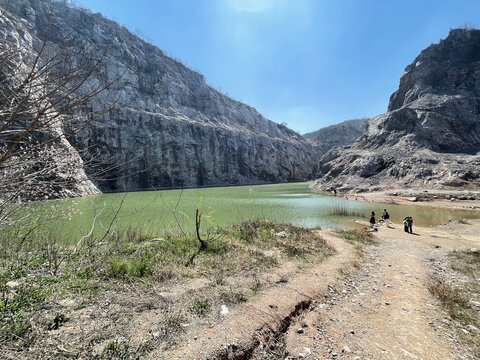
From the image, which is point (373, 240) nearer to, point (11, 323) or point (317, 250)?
point (317, 250)

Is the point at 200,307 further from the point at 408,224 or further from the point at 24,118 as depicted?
the point at 408,224

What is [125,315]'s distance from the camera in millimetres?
3098

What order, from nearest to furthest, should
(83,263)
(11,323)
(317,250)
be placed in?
(11,323)
(83,263)
(317,250)

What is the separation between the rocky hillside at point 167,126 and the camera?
1843 inches

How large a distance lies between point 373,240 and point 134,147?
168 feet

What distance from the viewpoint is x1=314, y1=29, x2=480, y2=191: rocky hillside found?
118 feet

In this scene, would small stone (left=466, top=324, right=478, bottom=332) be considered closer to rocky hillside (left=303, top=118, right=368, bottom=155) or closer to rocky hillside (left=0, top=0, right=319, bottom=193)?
rocky hillside (left=0, top=0, right=319, bottom=193)

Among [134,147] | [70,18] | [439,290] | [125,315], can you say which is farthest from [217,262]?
[70,18]

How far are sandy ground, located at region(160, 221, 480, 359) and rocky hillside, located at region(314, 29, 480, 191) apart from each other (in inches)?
1517

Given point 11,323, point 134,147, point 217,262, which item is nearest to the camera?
point 11,323

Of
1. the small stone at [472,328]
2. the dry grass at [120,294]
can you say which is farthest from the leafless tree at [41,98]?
the small stone at [472,328]

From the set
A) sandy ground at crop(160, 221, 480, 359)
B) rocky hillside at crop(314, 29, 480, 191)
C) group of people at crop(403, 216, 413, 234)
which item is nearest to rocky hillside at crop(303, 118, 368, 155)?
rocky hillside at crop(314, 29, 480, 191)

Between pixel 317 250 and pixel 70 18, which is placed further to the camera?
pixel 70 18

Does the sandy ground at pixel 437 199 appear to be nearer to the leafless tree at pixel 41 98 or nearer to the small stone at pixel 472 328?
the small stone at pixel 472 328
